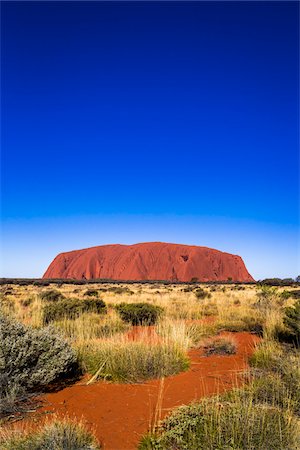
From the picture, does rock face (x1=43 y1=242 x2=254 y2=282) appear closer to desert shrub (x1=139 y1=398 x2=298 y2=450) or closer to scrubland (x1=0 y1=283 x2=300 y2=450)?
scrubland (x1=0 y1=283 x2=300 y2=450)

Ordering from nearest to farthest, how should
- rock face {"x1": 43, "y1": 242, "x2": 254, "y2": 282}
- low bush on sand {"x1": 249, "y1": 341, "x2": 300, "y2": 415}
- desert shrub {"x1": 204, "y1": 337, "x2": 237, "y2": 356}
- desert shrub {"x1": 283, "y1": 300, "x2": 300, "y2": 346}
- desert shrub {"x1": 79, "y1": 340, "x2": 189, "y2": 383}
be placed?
low bush on sand {"x1": 249, "y1": 341, "x2": 300, "y2": 415} < desert shrub {"x1": 79, "y1": 340, "x2": 189, "y2": 383} < desert shrub {"x1": 204, "y1": 337, "x2": 237, "y2": 356} < desert shrub {"x1": 283, "y1": 300, "x2": 300, "y2": 346} < rock face {"x1": 43, "y1": 242, "x2": 254, "y2": 282}

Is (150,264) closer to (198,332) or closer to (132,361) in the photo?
(198,332)

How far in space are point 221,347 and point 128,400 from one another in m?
3.40

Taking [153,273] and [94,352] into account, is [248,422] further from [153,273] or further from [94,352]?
[153,273]

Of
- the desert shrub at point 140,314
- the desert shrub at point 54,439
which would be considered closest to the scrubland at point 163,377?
the desert shrub at point 54,439

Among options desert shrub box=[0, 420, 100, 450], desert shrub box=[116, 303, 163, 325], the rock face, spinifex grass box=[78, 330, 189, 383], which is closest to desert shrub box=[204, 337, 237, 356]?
spinifex grass box=[78, 330, 189, 383]

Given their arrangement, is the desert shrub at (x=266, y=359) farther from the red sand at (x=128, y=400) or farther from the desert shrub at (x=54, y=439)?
the desert shrub at (x=54, y=439)

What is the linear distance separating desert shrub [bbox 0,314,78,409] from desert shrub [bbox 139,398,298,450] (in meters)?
2.20

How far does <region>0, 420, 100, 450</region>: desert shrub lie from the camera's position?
10.1ft

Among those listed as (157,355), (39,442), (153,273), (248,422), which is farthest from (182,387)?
(153,273)

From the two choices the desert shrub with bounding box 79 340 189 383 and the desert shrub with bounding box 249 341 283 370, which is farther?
the desert shrub with bounding box 249 341 283 370

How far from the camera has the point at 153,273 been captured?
104688 mm

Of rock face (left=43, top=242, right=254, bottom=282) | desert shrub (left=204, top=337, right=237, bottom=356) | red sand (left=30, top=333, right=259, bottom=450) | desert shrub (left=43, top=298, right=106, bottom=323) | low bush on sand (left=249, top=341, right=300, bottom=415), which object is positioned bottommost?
red sand (left=30, top=333, right=259, bottom=450)

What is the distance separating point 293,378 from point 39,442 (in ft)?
11.3
